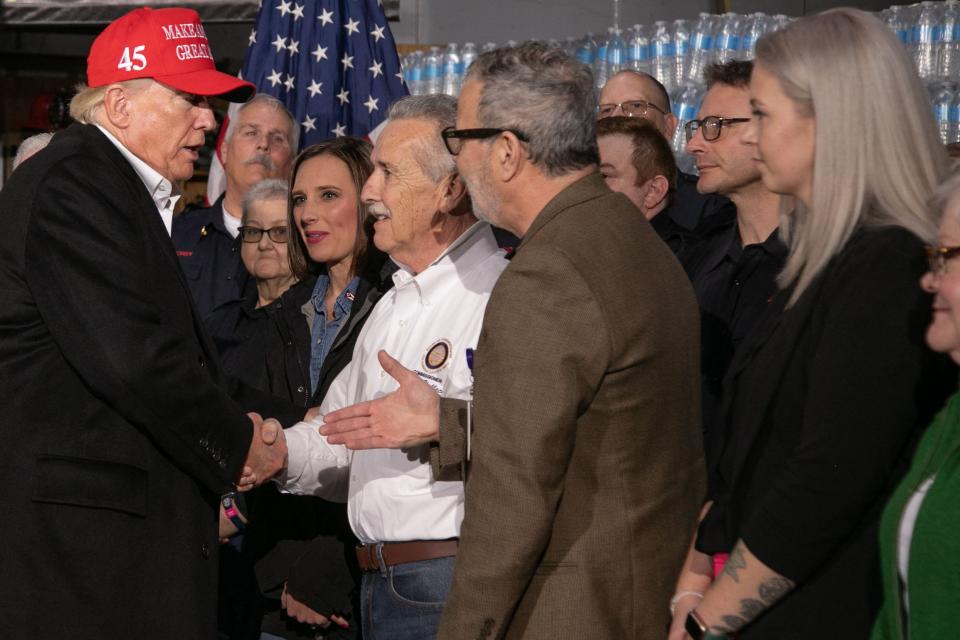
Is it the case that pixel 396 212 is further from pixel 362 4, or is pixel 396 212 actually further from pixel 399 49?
pixel 399 49

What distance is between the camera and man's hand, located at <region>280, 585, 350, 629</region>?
3508mm

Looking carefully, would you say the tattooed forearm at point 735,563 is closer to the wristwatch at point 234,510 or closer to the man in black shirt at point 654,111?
the wristwatch at point 234,510

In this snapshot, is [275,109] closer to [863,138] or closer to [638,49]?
[638,49]

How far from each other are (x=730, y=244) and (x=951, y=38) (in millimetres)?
3693

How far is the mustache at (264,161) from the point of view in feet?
18.9

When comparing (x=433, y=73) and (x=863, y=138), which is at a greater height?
(x=433, y=73)

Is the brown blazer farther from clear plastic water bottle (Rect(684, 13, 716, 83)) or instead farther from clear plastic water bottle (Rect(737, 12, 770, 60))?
clear plastic water bottle (Rect(684, 13, 716, 83))

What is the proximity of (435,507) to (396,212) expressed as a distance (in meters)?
0.80

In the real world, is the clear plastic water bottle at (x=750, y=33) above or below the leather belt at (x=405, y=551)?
above

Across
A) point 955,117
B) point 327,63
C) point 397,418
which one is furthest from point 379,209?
point 955,117

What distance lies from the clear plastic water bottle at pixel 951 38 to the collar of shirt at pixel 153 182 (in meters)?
4.88

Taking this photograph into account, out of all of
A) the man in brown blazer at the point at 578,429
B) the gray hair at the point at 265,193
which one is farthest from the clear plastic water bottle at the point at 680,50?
the man in brown blazer at the point at 578,429

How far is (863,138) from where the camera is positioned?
2.05 m

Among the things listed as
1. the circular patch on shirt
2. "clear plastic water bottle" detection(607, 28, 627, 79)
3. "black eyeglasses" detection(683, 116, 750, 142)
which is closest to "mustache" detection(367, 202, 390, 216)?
the circular patch on shirt
